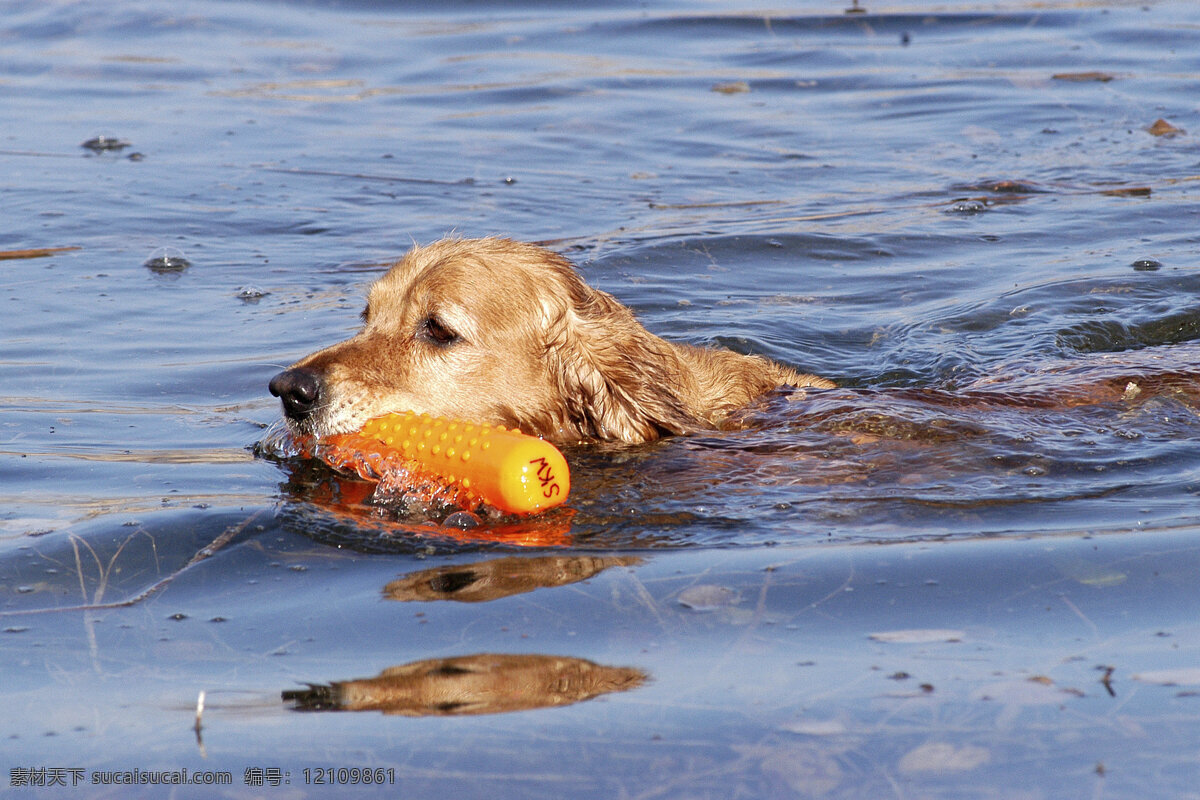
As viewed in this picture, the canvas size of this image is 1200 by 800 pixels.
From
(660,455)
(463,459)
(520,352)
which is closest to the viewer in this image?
(463,459)

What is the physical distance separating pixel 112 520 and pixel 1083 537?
3.34 meters

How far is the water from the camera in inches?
133

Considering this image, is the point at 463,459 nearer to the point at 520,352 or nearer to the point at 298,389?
the point at 298,389

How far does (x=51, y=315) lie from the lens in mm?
8148

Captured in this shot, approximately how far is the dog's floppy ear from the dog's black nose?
1.12m

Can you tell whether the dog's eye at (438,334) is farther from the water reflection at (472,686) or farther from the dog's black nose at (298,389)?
the water reflection at (472,686)

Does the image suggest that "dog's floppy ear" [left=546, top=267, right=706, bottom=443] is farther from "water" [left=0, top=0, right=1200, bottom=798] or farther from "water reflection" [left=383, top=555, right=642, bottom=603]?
"water reflection" [left=383, top=555, right=642, bottom=603]

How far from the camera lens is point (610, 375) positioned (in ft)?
19.8

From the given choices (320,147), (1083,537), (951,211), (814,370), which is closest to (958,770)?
(1083,537)

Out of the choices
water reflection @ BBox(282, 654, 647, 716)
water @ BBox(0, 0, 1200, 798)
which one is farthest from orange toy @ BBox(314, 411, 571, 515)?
water reflection @ BBox(282, 654, 647, 716)

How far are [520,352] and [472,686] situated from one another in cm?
262

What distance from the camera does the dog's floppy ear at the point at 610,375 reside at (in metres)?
5.99

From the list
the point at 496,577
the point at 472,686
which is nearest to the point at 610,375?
the point at 496,577

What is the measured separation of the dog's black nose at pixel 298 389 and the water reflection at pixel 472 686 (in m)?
1.90
